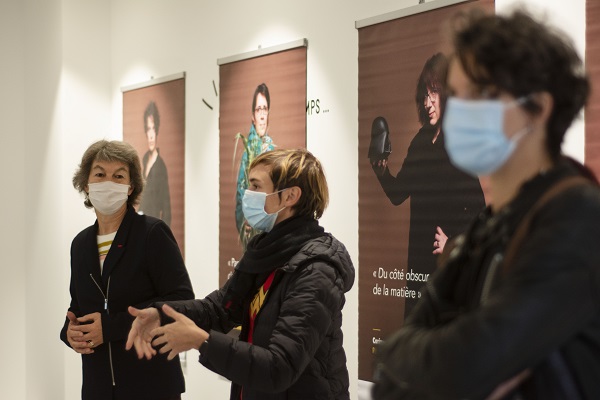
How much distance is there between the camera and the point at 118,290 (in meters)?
3.23

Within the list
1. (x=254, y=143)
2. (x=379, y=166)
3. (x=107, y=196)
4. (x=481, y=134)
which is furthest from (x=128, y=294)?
(x=481, y=134)

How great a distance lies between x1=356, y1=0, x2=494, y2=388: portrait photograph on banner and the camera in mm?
3283

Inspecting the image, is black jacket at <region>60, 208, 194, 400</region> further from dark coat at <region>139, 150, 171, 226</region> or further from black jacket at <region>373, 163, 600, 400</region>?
black jacket at <region>373, 163, 600, 400</region>

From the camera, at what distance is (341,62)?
391 centimetres

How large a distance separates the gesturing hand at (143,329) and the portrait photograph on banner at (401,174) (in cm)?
133

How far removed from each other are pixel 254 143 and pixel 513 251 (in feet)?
11.2

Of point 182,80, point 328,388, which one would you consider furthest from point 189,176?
point 328,388

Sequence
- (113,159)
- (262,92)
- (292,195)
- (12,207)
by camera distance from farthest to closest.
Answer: (12,207)
(262,92)
(113,159)
(292,195)

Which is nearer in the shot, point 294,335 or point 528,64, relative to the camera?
point 528,64

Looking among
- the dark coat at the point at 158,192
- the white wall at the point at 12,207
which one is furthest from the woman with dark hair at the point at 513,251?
the white wall at the point at 12,207

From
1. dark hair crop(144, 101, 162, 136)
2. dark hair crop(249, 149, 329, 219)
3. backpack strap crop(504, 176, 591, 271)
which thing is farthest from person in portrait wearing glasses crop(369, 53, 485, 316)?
dark hair crop(144, 101, 162, 136)

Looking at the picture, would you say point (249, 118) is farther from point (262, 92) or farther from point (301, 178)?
point (301, 178)

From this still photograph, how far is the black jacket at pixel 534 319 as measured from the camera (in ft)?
3.52

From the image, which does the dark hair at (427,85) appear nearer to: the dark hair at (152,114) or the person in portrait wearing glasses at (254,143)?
the person in portrait wearing glasses at (254,143)
